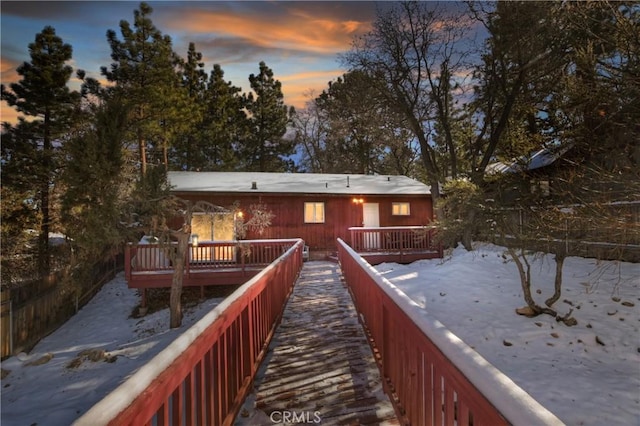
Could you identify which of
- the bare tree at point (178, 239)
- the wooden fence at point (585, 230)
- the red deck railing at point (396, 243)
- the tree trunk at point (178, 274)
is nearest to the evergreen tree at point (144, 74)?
the bare tree at point (178, 239)

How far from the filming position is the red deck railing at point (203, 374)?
127cm

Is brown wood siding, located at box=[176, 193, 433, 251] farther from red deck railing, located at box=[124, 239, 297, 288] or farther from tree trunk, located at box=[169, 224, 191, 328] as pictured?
tree trunk, located at box=[169, 224, 191, 328]

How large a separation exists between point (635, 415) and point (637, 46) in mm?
4784

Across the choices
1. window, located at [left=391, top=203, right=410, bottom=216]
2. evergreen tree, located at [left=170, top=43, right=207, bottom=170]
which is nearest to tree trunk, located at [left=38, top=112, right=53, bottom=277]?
evergreen tree, located at [left=170, top=43, right=207, bottom=170]

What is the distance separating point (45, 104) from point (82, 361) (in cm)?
1318

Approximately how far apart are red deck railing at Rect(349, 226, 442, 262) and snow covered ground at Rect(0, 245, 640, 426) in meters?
1.63

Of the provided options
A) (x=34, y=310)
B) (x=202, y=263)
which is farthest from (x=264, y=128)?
(x=34, y=310)

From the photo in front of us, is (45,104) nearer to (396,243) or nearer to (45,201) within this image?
(45,201)

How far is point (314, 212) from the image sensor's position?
1656 centimetres

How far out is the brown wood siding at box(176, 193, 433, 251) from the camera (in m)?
15.9

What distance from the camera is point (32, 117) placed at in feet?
50.4

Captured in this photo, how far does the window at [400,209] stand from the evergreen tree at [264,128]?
1521 centimetres

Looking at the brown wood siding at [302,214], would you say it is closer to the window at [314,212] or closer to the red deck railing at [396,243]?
the window at [314,212]

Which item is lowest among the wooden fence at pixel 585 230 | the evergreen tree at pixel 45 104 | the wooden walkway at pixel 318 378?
the wooden walkway at pixel 318 378
